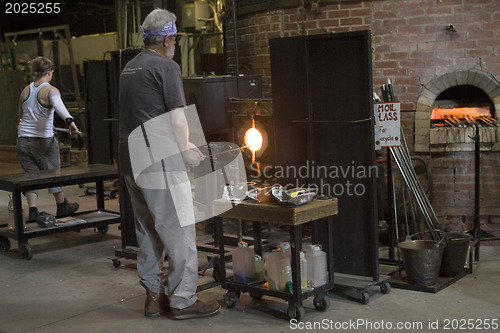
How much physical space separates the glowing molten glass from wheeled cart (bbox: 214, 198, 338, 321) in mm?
1632

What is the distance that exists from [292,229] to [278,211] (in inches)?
6.2

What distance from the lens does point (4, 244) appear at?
303 inches

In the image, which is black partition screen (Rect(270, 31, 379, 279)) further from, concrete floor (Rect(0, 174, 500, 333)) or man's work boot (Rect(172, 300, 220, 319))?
man's work boot (Rect(172, 300, 220, 319))

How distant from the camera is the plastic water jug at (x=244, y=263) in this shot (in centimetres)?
547

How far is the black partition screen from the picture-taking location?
562cm

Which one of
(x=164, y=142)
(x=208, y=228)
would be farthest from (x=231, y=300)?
(x=208, y=228)

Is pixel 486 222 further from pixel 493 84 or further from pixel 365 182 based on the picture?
pixel 365 182

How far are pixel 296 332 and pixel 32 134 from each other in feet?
14.4

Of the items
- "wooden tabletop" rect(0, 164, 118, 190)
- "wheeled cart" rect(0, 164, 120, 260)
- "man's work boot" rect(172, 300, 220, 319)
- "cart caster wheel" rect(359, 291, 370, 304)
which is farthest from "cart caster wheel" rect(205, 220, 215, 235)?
"cart caster wheel" rect(359, 291, 370, 304)

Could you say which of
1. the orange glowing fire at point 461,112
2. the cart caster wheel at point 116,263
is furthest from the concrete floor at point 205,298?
the orange glowing fire at point 461,112

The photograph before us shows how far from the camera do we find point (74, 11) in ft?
62.1

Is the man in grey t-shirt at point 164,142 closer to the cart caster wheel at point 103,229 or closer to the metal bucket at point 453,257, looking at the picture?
the metal bucket at point 453,257

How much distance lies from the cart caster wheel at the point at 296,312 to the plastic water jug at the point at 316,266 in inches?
9.4

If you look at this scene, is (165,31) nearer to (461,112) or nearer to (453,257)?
(453,257)
